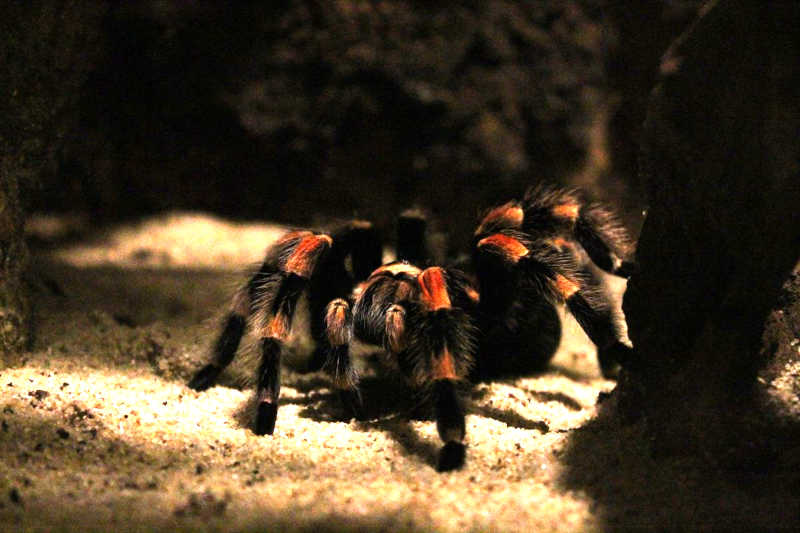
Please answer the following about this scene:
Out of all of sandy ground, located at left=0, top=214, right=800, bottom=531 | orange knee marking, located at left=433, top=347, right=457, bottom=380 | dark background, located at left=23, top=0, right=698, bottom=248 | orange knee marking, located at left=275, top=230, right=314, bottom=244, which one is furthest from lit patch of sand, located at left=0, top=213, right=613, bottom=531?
dark background, located at left=23, top=0, right=698, bottom=248

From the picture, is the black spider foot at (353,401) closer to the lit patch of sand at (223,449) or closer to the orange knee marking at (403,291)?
the lit patch of sand at (223,449)

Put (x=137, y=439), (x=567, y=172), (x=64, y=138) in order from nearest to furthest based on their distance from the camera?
(x=137, y=439)
(x=64, y=138)
(x=567, y=172)

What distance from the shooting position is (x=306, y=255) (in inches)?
130

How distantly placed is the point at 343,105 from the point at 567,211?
258 centimetres

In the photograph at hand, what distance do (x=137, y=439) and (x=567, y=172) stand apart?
4.63 meters

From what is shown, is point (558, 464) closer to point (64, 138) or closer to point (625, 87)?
point (64, 138)

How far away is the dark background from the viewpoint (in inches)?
218

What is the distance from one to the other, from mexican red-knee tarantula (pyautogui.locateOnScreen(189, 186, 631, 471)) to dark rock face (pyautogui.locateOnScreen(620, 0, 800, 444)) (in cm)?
33

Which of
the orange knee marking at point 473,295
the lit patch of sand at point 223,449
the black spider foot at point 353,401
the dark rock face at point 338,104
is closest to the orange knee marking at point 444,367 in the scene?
the lit patch of sand at point 223,449

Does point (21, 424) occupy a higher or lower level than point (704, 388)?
lower

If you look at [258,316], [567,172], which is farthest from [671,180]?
[567,172]

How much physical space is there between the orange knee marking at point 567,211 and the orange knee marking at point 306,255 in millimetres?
1094

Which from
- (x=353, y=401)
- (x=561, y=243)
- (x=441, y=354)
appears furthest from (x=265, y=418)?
(x=561, y=243)

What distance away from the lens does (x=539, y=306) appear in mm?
3537
